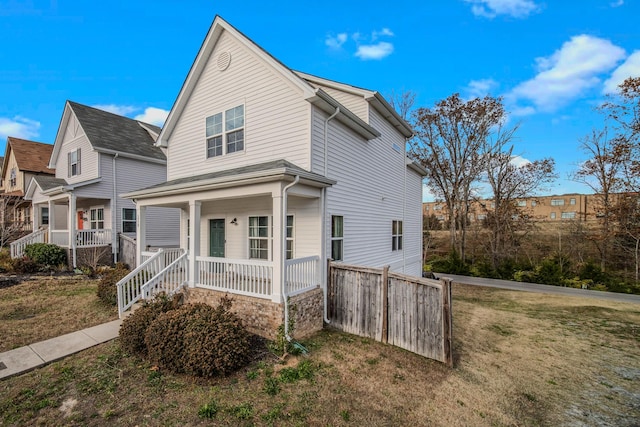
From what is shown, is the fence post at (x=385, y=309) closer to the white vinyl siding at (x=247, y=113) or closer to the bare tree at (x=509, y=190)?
the white vinyl siding at (x=247, y=113)

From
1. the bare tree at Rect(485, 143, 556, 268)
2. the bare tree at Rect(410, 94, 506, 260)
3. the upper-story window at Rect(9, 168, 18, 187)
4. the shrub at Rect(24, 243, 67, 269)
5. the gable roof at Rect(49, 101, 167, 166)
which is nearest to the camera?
the shrub at Rect(24, 243, 67, 269)

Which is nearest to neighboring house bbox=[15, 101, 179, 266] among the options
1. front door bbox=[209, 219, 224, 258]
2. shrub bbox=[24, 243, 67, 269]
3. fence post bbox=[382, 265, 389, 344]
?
shrub bbox=[24, 243, 67, 269]

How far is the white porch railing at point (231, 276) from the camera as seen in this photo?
22.3ft

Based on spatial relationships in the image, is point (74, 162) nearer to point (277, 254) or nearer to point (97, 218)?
point (97, 218)

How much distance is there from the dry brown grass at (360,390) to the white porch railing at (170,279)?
2.08 metres

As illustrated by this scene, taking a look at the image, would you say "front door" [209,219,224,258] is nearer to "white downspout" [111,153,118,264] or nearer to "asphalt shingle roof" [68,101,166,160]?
"white downspout" [111,153,118,264]

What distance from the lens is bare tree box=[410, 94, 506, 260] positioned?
798 inches

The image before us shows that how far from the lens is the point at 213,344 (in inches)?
197

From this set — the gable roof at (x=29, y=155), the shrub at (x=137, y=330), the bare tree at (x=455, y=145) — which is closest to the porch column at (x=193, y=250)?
the shrub at (x=137, y=330)

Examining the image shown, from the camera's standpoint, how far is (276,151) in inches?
322

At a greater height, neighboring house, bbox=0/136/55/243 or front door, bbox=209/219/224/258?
neighboring house, bbox=0/136/55/243

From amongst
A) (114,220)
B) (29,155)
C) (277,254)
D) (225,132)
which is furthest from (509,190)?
(29,155)

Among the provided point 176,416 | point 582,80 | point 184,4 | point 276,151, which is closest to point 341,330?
point 176,416

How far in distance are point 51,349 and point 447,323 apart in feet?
27.3
